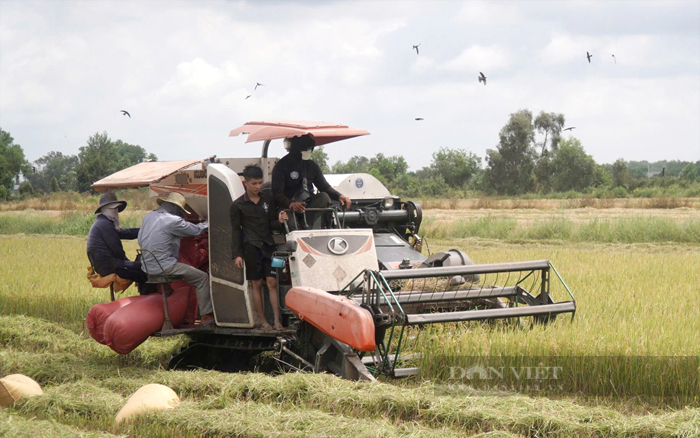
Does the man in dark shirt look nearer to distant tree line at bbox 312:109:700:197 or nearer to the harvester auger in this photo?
the harvester auger

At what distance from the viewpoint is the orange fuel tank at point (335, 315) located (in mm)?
5523

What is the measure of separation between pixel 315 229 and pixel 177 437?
289cm

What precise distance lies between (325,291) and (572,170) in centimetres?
5941

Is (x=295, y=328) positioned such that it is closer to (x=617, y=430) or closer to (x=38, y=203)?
(x=617, y=430)

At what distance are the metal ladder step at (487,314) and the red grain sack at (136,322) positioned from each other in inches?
119

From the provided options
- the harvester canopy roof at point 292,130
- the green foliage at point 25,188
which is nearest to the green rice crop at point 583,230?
the harvester canopy roof at point 292,130

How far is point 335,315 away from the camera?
5875 mm

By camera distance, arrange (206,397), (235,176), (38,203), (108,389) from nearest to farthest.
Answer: (206,397)
(108,389)
(235,176)
(38,203)

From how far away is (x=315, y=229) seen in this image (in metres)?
7.46

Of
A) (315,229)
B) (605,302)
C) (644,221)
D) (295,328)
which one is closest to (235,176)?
(315,229)

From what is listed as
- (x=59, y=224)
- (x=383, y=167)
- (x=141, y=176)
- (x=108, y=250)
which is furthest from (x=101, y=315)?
(x=383, y=167)

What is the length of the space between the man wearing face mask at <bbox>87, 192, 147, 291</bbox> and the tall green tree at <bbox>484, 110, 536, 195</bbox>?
56596 mm

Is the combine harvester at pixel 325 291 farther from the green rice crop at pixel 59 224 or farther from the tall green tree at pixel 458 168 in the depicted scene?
the tall green tree at pixel 458 168

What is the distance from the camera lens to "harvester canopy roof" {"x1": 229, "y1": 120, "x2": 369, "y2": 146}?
7449 millimetres
